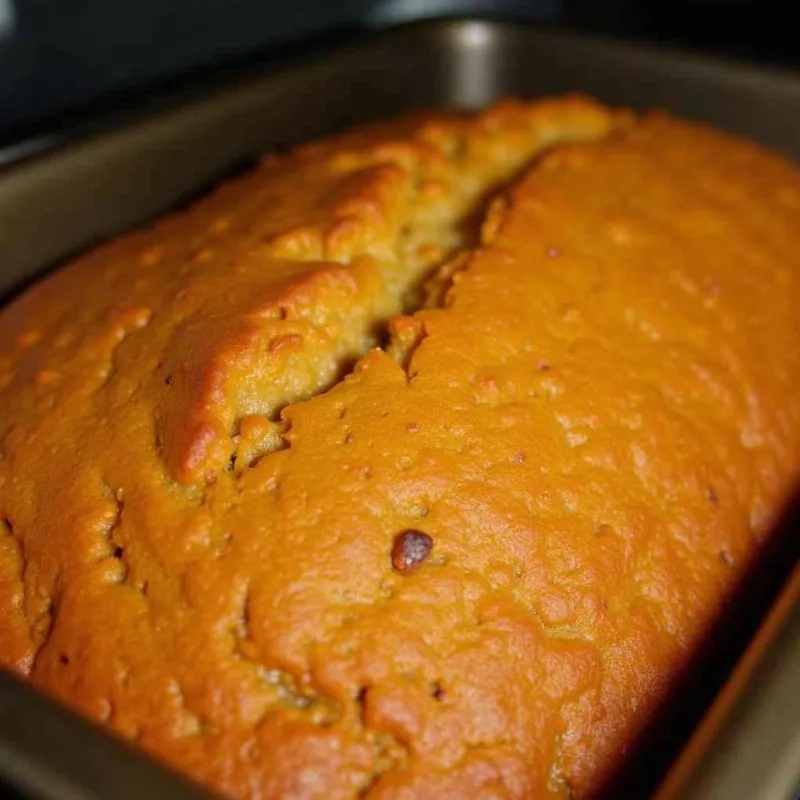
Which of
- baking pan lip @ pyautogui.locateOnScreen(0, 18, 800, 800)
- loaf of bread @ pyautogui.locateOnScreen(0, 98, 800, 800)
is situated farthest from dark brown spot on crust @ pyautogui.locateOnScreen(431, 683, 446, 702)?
baking pan lip @ pyautogui.locateOnScreen(0, 18, 800, 800)

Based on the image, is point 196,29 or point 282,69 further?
point 196,29

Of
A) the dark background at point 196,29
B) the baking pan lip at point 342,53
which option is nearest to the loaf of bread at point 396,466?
the baking pan lip at point 342,53

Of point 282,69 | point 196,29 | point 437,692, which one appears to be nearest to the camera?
point 437,692

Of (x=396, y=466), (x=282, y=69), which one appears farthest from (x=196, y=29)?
(x=396, y=466)

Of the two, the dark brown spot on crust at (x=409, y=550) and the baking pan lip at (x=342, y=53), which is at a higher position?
the baking pan lip at (x=342, y=53)

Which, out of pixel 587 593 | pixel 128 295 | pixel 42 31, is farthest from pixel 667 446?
pixel 42 31

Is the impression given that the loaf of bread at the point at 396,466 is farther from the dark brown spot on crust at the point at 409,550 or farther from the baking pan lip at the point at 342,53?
the baking pan lip at the point at 342,53

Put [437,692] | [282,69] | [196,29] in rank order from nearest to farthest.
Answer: [437,692] → [282,69] → [196,29]

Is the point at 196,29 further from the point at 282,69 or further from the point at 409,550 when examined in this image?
the point at 409,550
